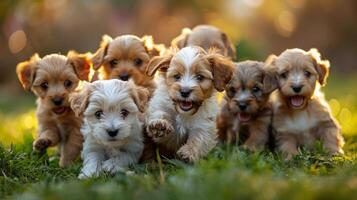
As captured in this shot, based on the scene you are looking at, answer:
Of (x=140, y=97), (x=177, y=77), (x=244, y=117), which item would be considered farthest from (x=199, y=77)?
(x=244, y=117)

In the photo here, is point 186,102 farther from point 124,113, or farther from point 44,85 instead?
point 44,85

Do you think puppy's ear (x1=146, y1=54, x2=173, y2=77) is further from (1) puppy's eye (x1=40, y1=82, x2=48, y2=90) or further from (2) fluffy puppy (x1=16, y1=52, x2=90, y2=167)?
(1) puppy's eye (x1=40, y1=82, x2=48, y2=90)

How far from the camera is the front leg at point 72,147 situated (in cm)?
851

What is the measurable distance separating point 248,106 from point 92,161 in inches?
90.7

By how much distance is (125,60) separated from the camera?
917cm

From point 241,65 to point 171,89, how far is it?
70.3 inches

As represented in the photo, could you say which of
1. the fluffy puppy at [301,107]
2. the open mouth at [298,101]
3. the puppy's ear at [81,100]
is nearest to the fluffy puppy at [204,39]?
the fluffy puppy at [301,107]

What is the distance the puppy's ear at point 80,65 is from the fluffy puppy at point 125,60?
0.50 ft

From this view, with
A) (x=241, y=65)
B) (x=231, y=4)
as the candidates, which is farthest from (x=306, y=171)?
(x=231, y=4)

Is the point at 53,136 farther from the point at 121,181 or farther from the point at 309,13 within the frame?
the point at 309,13

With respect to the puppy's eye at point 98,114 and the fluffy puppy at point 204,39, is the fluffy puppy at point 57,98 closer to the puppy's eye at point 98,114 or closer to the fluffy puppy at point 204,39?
the puppy's eye at point 98,114

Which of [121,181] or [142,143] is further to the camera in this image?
[142,143]

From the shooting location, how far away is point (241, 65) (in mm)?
8805

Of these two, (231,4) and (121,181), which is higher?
(231,4)
